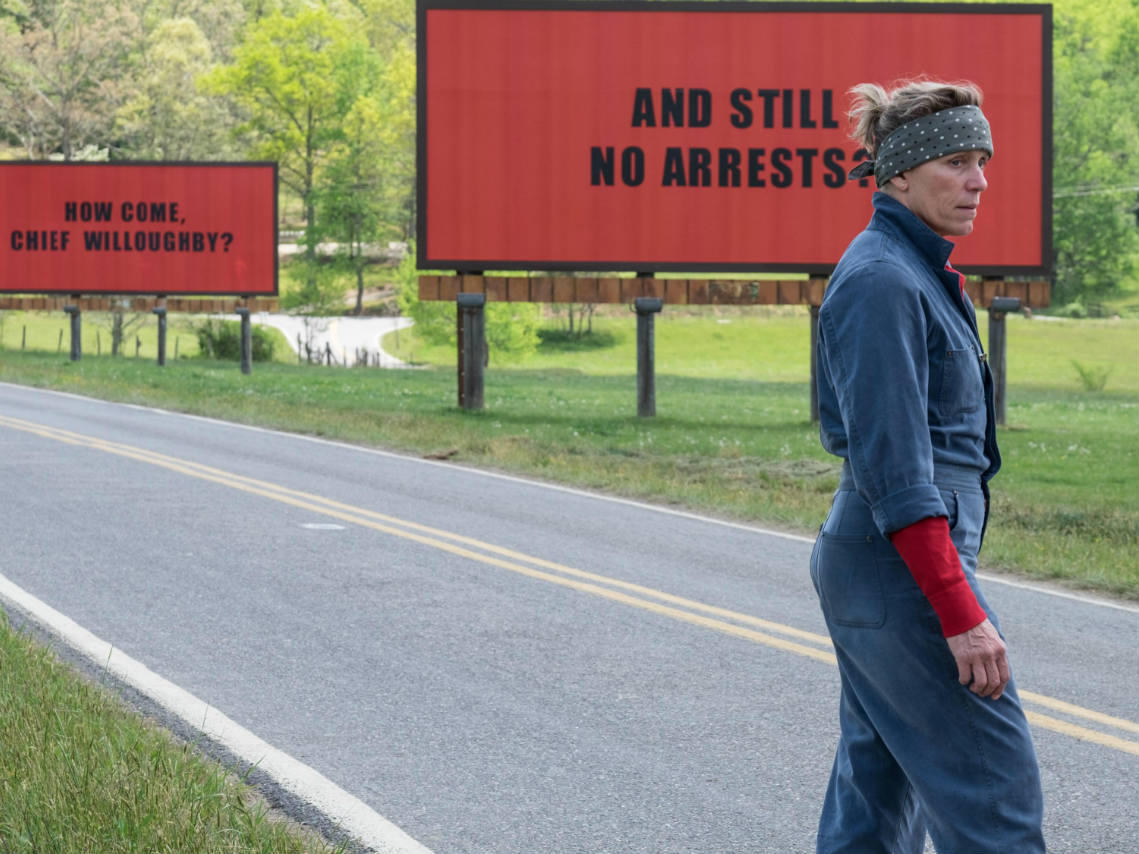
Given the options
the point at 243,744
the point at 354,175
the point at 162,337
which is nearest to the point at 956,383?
the point at 243,744

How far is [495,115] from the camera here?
24.3 meters

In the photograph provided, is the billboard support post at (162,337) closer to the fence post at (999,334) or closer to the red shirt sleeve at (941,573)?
the fence post at (999,334)

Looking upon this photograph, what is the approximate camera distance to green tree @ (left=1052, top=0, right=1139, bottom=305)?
76.8 metres

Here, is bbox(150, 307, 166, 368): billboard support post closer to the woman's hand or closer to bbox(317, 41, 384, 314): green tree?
bbox(317, 41, 384, 314): green tree

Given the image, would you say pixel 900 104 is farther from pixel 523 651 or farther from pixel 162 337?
pixel 162 337

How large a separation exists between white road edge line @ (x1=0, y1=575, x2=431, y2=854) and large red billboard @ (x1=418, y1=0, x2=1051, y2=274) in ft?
55.6

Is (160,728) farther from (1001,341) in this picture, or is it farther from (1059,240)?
(1059,240)

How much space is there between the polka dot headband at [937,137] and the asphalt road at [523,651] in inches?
102

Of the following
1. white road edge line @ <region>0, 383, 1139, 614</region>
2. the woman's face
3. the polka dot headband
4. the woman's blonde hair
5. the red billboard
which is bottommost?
white road edge line @ <region>0, 383, 1139, 614</region>

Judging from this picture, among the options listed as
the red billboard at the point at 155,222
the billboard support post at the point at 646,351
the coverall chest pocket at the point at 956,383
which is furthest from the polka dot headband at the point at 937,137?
the red billboard at the point at 155,222

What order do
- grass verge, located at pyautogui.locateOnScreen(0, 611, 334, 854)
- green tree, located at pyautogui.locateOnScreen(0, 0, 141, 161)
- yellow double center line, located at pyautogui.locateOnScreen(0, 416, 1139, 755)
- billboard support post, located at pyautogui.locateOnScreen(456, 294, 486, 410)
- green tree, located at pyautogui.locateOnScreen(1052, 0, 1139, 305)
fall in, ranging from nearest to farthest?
1. grass verge, located at pyautogui.locateOnScreen(0, 611, 334, 854)
2. yellow double center line, located at pyautogui.locateOnScreen(0, 416, 1139, 755)
3. billboard support post, located at pyautogui.locateOnScreen(456, 294, 486, 410)
4. green tree, located at pyautogui.locateOnScreen(0, 0, 141, 161)
5. green tree, located at pyautogui.locateOnScreen(1052, 0, 1139, 305)

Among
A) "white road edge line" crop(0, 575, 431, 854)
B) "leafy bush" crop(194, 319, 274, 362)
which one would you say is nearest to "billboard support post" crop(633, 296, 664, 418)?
"white road edge line" crop(0, 575, 431, 854)

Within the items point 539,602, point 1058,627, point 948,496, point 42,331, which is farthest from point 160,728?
point 42,331

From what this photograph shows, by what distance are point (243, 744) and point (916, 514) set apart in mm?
3683
